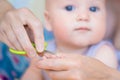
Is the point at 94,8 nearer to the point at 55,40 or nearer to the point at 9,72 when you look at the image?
the point at 55,40

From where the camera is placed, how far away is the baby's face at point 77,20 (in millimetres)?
1090

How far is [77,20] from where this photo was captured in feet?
3.55

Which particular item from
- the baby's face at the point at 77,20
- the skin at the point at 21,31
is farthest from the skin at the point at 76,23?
the skin at the point at 21,31

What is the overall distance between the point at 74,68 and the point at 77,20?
22cm

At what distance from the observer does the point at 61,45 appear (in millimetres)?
1196

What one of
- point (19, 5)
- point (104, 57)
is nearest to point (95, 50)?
point (104, 57)

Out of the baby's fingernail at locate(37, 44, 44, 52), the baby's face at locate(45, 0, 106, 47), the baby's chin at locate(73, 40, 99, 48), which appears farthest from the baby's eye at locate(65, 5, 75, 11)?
the baby's fingernail at locate(37, 44, 44, 52)

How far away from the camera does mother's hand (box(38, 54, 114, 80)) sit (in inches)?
35.9

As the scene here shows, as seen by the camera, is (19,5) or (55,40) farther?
(19,5)

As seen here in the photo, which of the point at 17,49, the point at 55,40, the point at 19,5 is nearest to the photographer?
the point at 17,49

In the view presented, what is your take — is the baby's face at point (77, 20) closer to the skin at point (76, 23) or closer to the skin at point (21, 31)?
the skin at point (76, 23)

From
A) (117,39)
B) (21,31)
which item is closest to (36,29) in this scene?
Answer: (21,31)

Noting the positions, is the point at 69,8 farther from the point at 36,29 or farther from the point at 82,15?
the point at 36,29

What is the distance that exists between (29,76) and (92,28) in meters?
0.27
